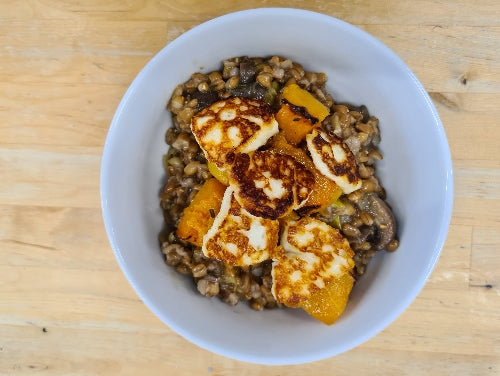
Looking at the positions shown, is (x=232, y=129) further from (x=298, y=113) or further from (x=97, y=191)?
(x=97, y=191)

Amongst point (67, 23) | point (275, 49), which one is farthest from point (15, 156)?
point (275, 49)

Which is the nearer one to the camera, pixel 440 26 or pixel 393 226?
pixel 393 226

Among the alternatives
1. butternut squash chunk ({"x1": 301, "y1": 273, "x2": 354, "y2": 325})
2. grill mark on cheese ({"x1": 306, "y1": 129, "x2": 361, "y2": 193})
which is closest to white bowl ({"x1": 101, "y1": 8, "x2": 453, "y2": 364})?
butternut squash chunk ({"x1": 301, "y1": 273, "x2": 354, "y2": 325})

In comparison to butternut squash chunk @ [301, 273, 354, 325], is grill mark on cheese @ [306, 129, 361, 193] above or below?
above

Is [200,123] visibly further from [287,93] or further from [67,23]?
[67,23]

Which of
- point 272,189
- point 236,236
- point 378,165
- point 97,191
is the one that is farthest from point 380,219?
point 97,191

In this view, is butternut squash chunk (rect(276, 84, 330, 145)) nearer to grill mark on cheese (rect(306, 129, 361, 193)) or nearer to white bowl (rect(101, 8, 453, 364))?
grill mark on cheese (rect(306, 129, 361, 193))

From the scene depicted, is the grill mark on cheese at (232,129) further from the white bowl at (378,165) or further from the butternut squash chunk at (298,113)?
the white bowl at (378,165)
